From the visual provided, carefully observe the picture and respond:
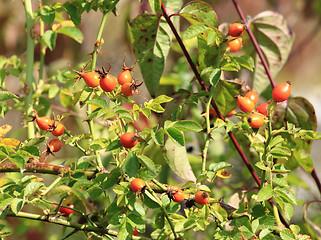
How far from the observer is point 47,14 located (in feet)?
2.65

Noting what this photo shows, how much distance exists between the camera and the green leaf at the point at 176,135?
1.91 ft

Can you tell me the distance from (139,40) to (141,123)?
671mm

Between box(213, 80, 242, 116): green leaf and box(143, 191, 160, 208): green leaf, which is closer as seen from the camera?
box(143, 191, 160, 208): green leaf

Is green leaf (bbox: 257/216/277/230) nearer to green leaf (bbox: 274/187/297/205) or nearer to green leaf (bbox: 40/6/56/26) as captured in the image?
green leaf (bbox: 274/187/297/205)

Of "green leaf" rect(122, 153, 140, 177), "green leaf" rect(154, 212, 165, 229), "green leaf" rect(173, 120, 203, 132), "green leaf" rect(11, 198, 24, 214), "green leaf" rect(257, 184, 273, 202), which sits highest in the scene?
"green leaf" rect(173, 120, 203, 132)

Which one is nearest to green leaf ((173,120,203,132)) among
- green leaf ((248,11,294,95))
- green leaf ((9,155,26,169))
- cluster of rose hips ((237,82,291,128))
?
cluster of rose hips ((237,82,291,128))

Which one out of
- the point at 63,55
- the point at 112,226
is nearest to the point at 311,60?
the point at 63,55

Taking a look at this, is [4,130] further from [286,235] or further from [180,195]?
[286,235]

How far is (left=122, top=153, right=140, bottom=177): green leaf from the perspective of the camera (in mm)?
550

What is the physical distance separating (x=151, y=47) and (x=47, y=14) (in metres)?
0.19

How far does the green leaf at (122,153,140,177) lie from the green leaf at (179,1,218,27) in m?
0.26

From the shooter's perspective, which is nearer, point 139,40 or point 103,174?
point 103,174

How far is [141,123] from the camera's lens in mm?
1457

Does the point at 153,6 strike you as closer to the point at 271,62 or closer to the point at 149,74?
the point at 149,74
